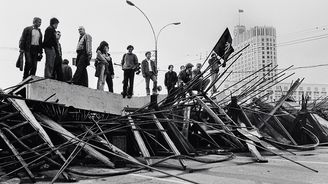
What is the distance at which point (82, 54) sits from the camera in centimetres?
1058

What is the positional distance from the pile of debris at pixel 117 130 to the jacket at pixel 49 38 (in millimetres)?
1224

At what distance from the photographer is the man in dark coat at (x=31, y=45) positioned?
9625mm

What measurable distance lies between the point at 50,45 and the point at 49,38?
0.20m

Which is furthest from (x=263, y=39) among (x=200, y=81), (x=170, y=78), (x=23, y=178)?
(x=23, y=178)

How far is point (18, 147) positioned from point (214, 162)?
4.45 metres

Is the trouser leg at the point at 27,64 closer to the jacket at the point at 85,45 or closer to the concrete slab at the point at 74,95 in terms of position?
the concrete slab at the point at 74,95

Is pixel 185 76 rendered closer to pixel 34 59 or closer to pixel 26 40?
pixel 34 59

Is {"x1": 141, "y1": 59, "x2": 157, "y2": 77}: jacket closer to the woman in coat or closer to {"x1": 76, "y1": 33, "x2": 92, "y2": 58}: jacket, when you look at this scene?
the woman in coat

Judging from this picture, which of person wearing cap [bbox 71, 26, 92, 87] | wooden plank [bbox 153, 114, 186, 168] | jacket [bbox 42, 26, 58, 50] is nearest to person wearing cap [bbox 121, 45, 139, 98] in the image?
person wearing cap [bbox 71, 26, 92, 87]

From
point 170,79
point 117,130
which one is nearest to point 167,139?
point 117,130

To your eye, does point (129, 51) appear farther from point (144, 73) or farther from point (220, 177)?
point (220, 177)

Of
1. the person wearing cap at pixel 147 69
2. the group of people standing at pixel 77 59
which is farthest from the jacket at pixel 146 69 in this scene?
the group of people standing at pixel 77 59

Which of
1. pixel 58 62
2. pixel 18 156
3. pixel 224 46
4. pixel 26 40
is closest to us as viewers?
pixel 18 156

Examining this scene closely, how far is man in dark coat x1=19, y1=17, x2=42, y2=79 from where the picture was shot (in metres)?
9.62
